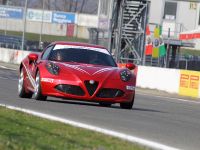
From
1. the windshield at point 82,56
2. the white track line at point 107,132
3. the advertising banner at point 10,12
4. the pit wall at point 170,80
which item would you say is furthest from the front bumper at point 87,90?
the advertising banner at point 10,12

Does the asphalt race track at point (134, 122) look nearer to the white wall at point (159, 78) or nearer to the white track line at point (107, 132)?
the white track line at point (107, 132)

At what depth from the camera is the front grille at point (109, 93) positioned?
631 inches

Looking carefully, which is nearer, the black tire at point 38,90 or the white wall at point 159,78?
the black tire at point 38,90

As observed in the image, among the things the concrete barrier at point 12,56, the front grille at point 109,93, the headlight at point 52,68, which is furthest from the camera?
the concrete barrier at point 12,56

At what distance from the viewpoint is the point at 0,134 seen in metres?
9.62

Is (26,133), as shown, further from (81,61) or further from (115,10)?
(115,10)

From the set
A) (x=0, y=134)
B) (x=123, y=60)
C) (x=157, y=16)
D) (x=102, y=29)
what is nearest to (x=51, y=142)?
(x=0, y=134)

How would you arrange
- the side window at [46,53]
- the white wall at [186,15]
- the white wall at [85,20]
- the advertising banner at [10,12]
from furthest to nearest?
the white wall at [85,20]
the advertising banner at [10,12]
the white wall at [186,15]
the side window at [46,53]

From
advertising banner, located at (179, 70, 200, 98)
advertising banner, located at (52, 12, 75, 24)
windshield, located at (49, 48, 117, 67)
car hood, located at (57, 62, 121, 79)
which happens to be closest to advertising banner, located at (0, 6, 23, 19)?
advertising banner, located at (52, 12, 75, 24)

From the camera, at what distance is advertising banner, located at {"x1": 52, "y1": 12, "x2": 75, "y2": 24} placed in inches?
4065

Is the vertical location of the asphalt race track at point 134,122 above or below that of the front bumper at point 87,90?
below

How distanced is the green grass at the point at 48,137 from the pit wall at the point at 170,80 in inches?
896

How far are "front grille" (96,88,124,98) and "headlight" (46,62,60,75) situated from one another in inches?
38.1

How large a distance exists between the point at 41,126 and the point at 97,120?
2.14m
